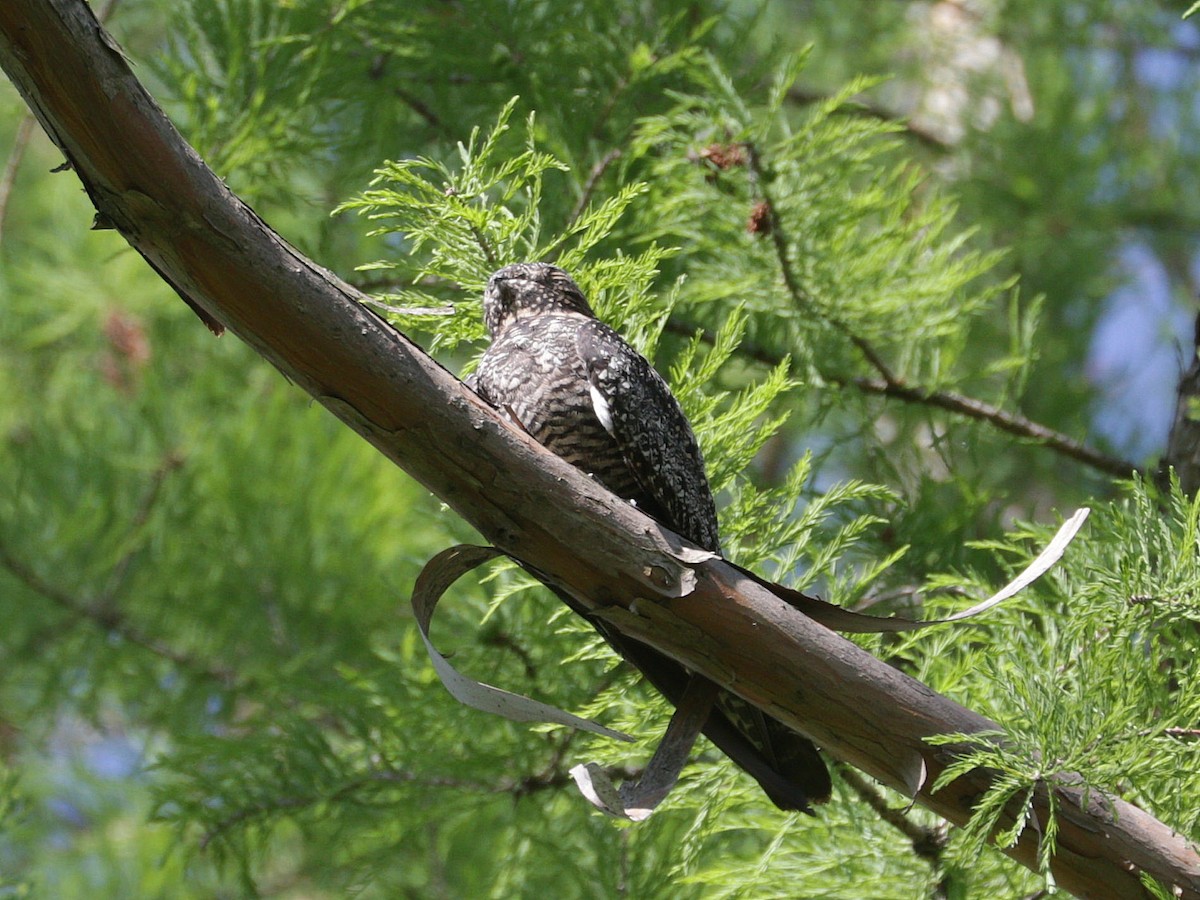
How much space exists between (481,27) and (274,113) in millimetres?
509

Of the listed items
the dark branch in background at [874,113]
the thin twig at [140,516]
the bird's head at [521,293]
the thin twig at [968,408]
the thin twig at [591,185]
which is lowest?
the thin twig at [140,516]

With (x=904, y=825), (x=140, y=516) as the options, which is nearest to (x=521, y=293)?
(x=904, y=825)

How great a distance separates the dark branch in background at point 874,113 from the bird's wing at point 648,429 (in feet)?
2.99

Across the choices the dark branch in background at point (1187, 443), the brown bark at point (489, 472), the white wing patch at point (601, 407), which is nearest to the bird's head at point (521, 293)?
the white wing patch at point (601, 407)

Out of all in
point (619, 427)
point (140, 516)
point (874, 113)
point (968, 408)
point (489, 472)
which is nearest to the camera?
point (489, 472)

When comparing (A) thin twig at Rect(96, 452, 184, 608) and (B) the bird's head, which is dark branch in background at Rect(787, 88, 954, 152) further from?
(A) thin twig at Rect(96, 452, 184, 608)

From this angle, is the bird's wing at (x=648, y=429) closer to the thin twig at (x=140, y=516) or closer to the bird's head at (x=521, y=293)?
the bird's head at (x=521, y=293)

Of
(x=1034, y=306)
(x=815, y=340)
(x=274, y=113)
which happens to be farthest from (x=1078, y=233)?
(x=274, y=113)

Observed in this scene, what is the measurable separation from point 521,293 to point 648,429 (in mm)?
304

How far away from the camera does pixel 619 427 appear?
6.14 feet

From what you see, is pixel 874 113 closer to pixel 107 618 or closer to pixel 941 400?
pixel 941 400

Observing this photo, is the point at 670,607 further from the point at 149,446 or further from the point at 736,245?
the point at 149,446

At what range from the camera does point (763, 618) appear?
161cm

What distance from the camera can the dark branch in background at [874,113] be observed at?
2.86 metres
